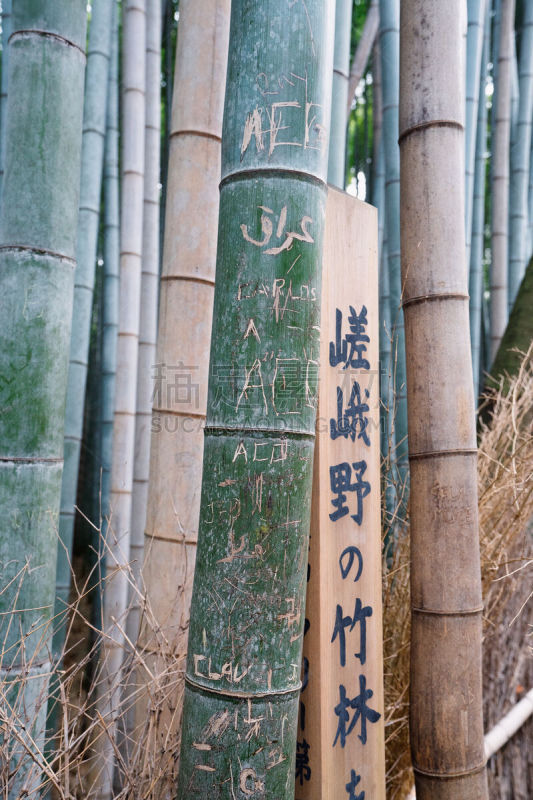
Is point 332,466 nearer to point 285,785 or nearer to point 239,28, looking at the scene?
point 285,785

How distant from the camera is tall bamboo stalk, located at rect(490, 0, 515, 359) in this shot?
4168mm

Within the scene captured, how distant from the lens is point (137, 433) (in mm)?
3953

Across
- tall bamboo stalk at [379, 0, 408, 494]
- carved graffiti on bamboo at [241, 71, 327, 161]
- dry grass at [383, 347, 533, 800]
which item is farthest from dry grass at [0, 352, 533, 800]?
carved graffiti on bamboo at [241, 71, 327, 161]

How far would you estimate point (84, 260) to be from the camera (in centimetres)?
297

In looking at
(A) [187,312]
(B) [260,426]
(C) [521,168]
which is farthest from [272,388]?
(C) [521,168]

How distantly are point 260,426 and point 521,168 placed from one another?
4241mm

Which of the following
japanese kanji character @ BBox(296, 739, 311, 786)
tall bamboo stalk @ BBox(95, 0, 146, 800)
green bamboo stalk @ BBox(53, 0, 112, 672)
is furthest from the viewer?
tall bamboo stalk @ BBox(95, 0, 146, 800)

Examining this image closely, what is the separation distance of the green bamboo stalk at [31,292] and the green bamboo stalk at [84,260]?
1.59 meters

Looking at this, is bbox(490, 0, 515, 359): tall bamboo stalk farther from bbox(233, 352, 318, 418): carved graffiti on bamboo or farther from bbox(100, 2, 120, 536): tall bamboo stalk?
bbox(233, 352, 318, 418): carved graffiti on bamboo

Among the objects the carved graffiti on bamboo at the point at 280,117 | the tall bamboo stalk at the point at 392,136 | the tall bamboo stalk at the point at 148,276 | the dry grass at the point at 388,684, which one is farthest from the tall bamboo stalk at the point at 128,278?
the carved graffiti on bamboo at the point at 280,117

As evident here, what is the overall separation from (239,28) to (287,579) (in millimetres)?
846

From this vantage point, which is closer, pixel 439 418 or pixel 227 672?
pixel 227 672

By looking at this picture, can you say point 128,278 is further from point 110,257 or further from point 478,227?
point 478,227

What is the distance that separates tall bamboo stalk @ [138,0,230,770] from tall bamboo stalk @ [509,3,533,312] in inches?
134
